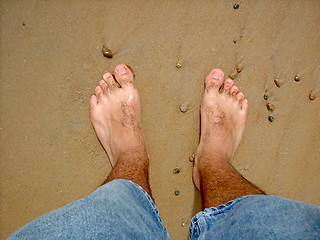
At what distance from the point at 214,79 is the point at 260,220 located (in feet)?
3.30

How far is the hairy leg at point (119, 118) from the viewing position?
67.9 inches

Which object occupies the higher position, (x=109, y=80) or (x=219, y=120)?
(x=109, y=80)

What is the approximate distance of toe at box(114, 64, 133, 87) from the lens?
172cm

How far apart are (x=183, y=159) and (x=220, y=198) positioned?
17.4 inches

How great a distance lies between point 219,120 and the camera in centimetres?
184

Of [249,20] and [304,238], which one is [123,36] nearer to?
[249,20]

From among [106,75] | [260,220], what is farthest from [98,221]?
[106,75]

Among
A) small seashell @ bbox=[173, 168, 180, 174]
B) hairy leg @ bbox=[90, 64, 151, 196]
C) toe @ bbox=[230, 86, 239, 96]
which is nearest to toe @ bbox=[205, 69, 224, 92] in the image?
toe @ bbox=[230, 86, 239, 96]

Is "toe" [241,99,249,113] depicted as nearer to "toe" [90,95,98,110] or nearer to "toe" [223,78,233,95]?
"toe" [223,78,233,95]

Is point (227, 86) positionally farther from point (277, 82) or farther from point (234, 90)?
point (277, 82)

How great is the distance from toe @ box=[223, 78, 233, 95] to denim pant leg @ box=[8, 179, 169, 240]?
107 centimetres

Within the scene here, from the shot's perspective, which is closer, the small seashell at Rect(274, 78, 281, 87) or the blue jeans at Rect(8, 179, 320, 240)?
the blue jeans at Rect(8, 179, 320, 240)

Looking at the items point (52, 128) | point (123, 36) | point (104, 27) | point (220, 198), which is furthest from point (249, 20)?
point (52, 128)

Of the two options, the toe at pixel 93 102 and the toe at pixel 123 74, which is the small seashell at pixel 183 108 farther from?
the toe at pixel 93 102
